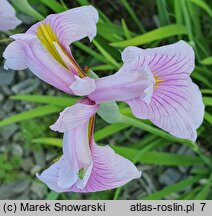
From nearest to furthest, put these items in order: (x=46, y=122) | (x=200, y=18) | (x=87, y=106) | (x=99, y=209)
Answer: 1. (x=87, y=106)
2. (x=99, y=209)
3. (x=200, y=18)
4. (x=46, y=122)

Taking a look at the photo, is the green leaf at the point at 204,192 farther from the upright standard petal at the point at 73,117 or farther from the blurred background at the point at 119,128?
the upright standard petal at the point at 73,117

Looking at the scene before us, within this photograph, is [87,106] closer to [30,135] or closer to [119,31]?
[119,31]

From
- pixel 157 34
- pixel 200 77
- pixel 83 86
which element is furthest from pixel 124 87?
pixel 200 77

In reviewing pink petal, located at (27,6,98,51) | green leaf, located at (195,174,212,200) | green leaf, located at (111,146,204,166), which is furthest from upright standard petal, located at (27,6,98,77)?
green leaf, located at (195,174,212,200)

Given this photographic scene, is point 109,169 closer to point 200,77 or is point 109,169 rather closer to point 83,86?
point 83,86

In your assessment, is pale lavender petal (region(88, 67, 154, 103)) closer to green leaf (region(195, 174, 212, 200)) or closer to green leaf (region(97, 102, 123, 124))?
green leaf (region(97, 102, 123, 124))

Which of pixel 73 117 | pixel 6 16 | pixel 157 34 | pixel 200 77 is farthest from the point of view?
pixel 200 77

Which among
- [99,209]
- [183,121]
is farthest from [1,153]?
[183,121]
